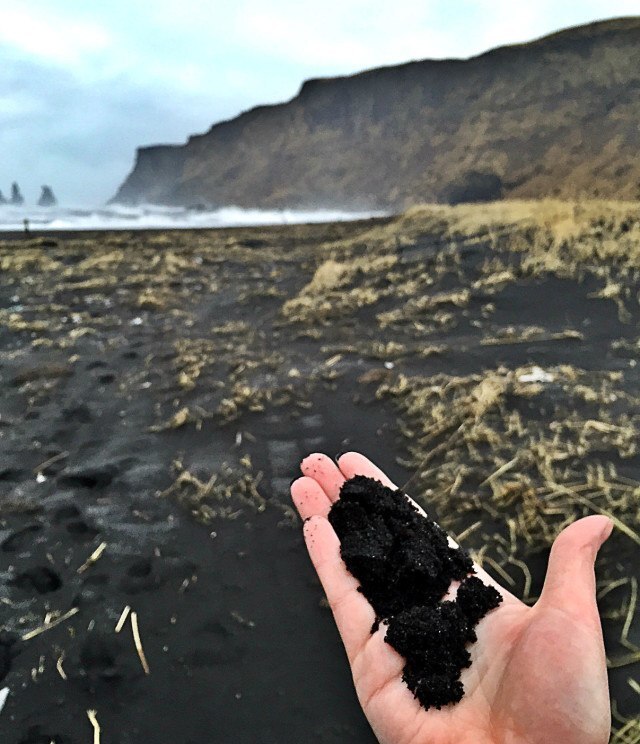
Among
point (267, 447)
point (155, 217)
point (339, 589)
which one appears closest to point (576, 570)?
point (339, 589)

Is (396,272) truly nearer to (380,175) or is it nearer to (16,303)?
(16,303)

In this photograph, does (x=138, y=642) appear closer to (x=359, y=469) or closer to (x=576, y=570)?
(x=359, y=469)

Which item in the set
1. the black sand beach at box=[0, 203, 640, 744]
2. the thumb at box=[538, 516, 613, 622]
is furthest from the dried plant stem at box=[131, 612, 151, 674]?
the thumb at box=[538, 516, 613, 622]

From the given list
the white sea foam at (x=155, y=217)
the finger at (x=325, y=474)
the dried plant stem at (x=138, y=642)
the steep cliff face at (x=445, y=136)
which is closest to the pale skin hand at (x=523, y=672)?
the finger at (x=325, y=474)

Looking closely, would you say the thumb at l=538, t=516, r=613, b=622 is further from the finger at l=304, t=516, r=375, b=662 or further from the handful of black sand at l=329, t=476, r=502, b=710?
the finger at l=304, t=516, r=375, b=662

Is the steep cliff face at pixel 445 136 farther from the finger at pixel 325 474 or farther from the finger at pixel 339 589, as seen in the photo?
the finger at pixel 339 589

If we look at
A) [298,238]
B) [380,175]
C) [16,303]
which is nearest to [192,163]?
[380,175]

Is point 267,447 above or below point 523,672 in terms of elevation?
below
